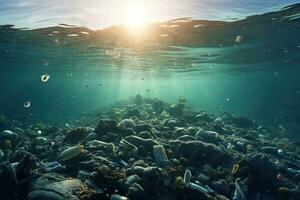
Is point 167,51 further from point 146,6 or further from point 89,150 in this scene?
point 89,150

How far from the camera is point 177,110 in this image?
2870 centimetres

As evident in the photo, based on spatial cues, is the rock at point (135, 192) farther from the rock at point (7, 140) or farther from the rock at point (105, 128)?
the rock at point (7, 140)

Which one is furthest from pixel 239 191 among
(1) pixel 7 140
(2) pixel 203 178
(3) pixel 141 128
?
(1) pixel 7 140

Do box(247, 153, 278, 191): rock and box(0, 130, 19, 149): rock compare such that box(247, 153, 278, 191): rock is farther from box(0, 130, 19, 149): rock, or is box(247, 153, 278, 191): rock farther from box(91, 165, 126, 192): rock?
box(0, 130, 19, 149): rock

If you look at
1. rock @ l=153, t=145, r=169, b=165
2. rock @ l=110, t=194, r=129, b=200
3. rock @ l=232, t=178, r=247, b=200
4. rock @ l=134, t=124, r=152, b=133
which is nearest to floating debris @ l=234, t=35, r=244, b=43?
rock @ l=134, t=124, r=152, b=133

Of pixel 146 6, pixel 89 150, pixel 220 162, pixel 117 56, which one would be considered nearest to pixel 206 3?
pixel 146 6

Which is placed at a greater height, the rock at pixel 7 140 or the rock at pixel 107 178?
the rock at pixel 107 178

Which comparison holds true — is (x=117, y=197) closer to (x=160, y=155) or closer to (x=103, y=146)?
(x=160, y=155)

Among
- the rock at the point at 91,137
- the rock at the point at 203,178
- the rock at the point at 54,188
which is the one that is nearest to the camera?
the rock at the point at 54,188

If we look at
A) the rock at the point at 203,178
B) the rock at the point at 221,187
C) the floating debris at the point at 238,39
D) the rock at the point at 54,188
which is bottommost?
the rock at the point at 221,187

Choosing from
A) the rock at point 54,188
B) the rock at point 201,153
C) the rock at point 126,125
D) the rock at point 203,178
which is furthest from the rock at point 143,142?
the rock at point 54,188

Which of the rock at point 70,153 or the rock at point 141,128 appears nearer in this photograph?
the rock at point 70,153

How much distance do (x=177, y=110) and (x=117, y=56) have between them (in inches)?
427

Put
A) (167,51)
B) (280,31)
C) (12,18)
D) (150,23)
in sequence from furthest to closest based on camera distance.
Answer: (167,51)
(280,31)
(150,23)
(12,18)
